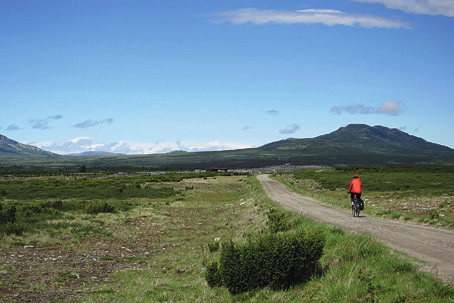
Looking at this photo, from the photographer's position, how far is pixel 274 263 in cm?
1034

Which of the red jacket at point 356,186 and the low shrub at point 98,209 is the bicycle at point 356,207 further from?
the low shrub at point 98,209

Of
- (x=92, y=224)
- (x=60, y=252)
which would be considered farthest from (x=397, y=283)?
(x=92, y=224)

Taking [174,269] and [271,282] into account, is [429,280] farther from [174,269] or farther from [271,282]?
[174,269]

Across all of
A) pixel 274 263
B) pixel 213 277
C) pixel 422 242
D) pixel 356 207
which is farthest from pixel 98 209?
pixel 422 242

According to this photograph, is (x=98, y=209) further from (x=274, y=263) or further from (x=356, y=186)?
(x=274, y=263)

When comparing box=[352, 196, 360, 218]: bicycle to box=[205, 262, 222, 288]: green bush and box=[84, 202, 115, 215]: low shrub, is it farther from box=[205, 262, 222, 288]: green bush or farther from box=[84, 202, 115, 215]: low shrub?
box=[84, 202, 115, 215]: low shrub

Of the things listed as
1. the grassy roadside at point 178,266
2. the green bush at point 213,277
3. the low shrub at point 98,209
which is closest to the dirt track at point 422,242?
the grassy roadside at point 178,266

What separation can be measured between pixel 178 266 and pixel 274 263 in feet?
23.1

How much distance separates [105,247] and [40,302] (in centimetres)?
879

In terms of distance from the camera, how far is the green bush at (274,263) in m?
10.2

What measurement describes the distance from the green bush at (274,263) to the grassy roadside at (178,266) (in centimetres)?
33

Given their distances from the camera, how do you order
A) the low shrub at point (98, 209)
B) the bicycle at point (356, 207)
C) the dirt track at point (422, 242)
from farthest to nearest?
the low shrub at point (98, 209)
the bicycle at point (356, 207)
the dirt track at point (422, 242)

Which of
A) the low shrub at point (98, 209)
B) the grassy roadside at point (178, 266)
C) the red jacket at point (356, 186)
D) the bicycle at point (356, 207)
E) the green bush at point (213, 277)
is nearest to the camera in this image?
the grassy roadside at point (178, 266)

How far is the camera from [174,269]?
626 inches
